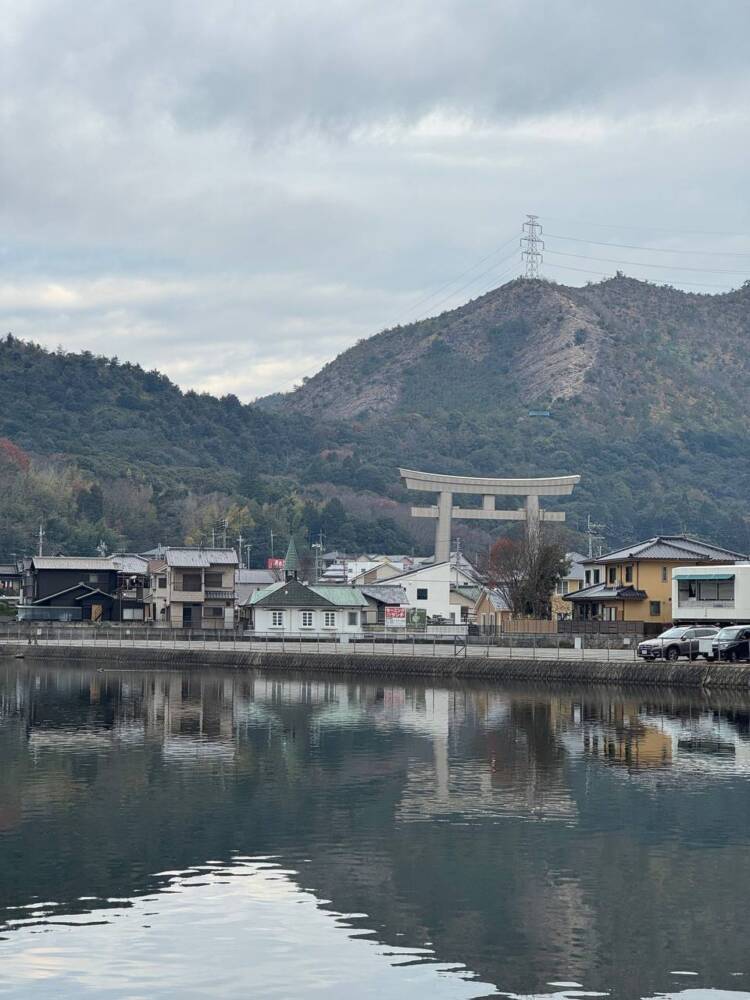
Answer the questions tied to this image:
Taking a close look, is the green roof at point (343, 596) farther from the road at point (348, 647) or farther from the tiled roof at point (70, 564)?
the tiled roof at point (70, 564)

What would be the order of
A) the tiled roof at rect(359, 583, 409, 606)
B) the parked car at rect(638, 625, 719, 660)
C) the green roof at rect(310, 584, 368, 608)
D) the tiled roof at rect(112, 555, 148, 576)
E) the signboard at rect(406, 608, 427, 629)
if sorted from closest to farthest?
1. the parked car at rect(638, 625, 719, 660)
2. the green roof at rect(310, 584, 368, 608)
3. the signboard at rect(406, 608, 427, 629)
4. the tiled roof at rect(359, 583, 409, 606)
5. the tiled roof at rect(112, 555, 148, 576)

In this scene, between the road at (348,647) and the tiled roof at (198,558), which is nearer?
the road at (348,647)

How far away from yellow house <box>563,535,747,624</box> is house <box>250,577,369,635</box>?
40.2 feet

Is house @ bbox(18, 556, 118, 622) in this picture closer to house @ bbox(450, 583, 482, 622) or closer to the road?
the road

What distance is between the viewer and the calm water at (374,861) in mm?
14859

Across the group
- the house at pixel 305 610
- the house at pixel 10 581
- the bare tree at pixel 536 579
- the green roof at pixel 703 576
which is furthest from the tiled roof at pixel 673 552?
the house at pixel 10 581

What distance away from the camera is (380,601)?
7631cm

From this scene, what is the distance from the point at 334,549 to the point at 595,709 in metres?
116

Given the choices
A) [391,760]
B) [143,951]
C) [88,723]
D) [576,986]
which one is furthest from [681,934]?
[88,723]

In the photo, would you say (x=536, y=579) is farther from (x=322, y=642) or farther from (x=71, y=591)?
(x=71, y=591)

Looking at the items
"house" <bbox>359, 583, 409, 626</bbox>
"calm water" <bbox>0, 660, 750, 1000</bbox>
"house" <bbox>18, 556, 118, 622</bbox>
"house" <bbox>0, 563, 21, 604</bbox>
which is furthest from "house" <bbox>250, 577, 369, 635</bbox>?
"house" <bbox>0, 563, 21, 604</bbox>

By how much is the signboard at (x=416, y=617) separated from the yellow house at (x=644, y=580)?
429 inches

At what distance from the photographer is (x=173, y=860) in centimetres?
1953

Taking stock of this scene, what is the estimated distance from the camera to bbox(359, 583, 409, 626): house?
75.8m
